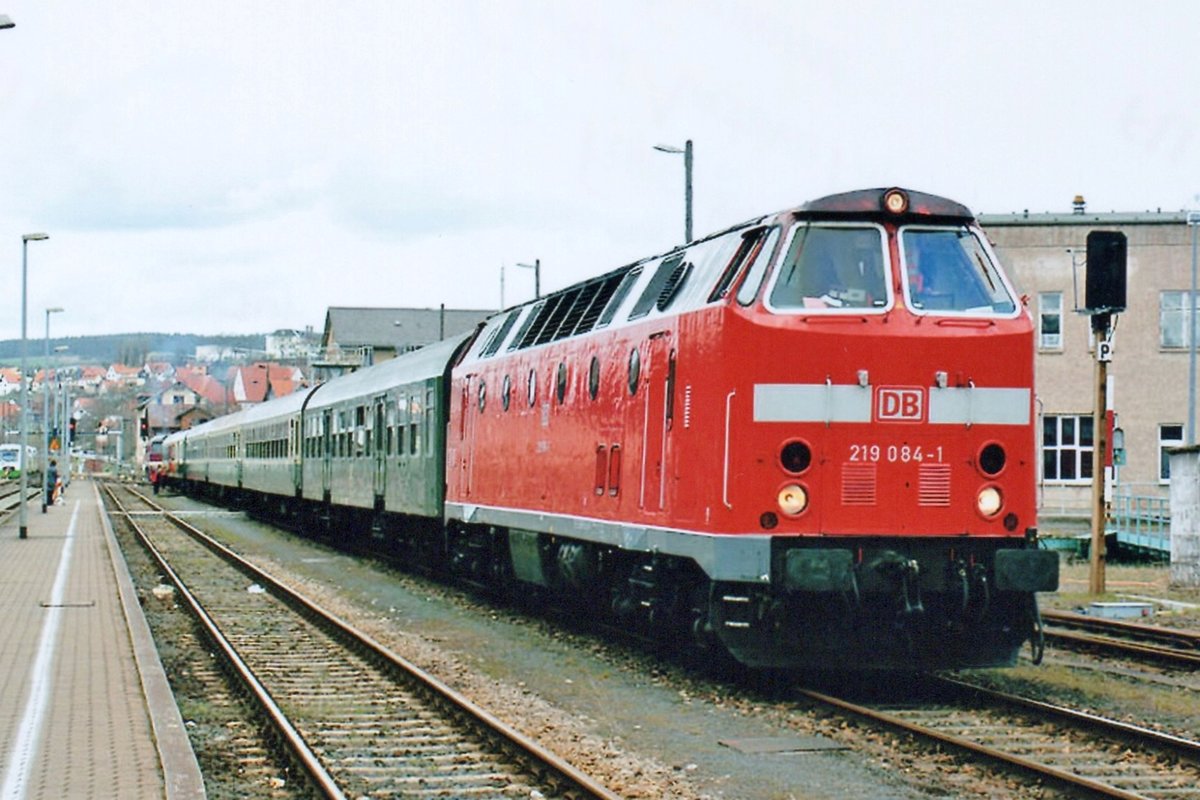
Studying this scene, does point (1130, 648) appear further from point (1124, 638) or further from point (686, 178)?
point (686, 178)

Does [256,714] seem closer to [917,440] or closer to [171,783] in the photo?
[171,783]

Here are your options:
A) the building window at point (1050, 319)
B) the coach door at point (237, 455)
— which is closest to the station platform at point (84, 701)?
the coach door at point (237, 455)

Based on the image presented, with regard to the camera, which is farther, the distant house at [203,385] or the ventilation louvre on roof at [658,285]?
the distant house at [203,385]

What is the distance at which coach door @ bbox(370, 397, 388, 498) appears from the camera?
83.9 feet

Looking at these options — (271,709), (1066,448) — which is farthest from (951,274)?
(1066,448)

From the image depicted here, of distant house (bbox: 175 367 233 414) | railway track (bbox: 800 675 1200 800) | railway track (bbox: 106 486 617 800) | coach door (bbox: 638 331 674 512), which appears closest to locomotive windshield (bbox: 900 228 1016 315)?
coach door (bbox: 638 331 674 512)

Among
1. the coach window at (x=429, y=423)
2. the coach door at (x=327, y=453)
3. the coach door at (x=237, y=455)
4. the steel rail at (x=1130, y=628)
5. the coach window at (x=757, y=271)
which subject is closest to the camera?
the coach window at (x=757, y=271)

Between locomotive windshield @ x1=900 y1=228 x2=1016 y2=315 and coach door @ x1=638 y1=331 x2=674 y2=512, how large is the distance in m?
1.93

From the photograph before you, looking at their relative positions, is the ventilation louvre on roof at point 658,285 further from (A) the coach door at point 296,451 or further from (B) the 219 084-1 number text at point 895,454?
(A) the coach door at point 296,451

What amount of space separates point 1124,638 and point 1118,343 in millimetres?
29560

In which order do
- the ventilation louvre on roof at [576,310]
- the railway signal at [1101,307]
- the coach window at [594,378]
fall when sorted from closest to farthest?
the coach window at [594,378], the ventilation louvre on roof at [576,310], the railway signal at [1101,307]

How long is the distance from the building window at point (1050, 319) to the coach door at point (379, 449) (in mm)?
23108

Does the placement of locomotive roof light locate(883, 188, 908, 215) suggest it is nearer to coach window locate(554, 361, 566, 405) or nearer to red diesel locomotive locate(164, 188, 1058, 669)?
red diesel locomotive locate(164, 188, 1058, 669)

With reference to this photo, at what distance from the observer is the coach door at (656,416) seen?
12.2m
